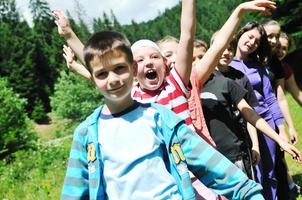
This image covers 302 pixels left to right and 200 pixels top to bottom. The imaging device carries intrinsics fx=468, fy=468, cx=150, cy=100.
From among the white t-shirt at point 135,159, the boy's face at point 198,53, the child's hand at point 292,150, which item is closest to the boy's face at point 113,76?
the white t-shirt at point 135,159

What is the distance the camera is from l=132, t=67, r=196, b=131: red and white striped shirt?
2871 millimetres

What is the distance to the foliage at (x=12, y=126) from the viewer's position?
70.6 ft

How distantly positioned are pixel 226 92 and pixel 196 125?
36.9 inches

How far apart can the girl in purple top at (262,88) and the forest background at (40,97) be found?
2319mm

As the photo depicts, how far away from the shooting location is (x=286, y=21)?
24703 millimetres

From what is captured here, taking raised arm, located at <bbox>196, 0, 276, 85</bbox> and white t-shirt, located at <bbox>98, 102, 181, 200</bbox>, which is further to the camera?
raised arm, located at <bbox>196, 0, 276, 85</bbox>

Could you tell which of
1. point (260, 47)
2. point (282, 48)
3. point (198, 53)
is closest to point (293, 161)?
point (282, 48)

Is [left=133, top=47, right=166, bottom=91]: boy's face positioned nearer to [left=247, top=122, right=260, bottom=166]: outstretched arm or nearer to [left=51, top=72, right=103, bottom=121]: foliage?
[left=247, top=122, right=260, bottom=166]: outstretched arm

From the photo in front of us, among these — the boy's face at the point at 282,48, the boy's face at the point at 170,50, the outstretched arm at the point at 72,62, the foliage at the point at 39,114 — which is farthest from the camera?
the foliage at the point at 39,114

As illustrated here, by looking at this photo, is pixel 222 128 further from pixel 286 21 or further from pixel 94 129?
pixel 286 21

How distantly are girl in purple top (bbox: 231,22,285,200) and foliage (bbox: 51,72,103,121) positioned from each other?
135ft

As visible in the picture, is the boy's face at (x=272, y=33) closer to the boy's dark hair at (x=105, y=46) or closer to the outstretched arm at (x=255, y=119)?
the outstretched arm at (x=255, y=119)

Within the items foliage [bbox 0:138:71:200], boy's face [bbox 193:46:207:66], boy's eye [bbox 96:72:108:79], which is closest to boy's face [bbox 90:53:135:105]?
boy's eye [bbox 96:72:108:79]

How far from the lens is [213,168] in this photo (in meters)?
2.18
